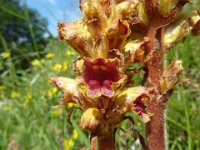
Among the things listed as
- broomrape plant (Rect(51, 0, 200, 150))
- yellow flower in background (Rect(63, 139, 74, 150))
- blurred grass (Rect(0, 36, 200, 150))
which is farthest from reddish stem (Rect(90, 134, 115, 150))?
yellow flower in background (Rect(63, 139, 74, 150))

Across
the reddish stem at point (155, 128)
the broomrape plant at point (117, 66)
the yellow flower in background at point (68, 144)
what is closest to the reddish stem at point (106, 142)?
the broomrape plant at point (117, 66)

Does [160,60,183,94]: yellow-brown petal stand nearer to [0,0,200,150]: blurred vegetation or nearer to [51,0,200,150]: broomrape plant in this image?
[51,0,200,150]: broomrape plant

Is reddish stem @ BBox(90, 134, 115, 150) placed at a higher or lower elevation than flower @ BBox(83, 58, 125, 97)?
lower

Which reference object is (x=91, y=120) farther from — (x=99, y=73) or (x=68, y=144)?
(x=68, y=144)

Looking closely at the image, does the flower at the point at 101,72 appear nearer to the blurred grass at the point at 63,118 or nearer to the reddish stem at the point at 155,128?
the reddish stem at the point at 155,128

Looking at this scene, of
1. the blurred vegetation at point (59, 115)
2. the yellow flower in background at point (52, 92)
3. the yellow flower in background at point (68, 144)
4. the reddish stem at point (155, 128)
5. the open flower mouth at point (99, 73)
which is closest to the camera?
the open flower mouth at point (99, 73)

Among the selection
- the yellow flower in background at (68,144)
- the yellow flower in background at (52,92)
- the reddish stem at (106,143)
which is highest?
the yellow flower in background at (52,92)

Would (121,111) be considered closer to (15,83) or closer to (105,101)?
(105,101)
